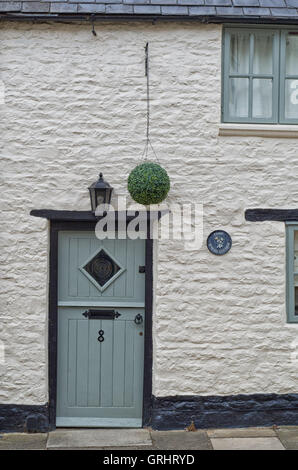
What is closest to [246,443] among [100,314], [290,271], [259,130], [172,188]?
[290,271]

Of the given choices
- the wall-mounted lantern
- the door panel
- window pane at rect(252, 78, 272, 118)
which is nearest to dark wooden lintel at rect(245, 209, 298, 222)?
window pane at rect(252, 78, 272, 118)

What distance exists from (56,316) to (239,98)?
3.21 m

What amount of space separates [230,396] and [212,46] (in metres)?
3.88

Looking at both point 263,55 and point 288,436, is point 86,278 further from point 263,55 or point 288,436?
point 263,55

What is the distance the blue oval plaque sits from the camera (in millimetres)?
6359

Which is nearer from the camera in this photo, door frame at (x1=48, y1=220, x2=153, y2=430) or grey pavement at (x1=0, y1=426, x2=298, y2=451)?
grey pavement at (x1=0, y1=426, x2=298, y2=451)

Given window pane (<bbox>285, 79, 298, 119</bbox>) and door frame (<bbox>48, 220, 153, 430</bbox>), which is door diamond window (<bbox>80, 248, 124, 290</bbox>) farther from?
window pane (<bbox>285, 79, 298, 119</bbox>)

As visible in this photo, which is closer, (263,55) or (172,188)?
(172,188)

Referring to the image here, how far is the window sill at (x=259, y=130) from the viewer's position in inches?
248

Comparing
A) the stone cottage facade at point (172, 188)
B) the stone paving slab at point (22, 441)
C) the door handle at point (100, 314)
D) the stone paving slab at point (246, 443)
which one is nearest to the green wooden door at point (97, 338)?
the door handle at point (100, 314)

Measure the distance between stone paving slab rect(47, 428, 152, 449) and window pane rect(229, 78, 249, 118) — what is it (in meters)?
3.69

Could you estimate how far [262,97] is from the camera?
6477 mm

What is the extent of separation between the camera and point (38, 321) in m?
6.30

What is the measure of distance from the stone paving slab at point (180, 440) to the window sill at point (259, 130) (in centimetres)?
330
